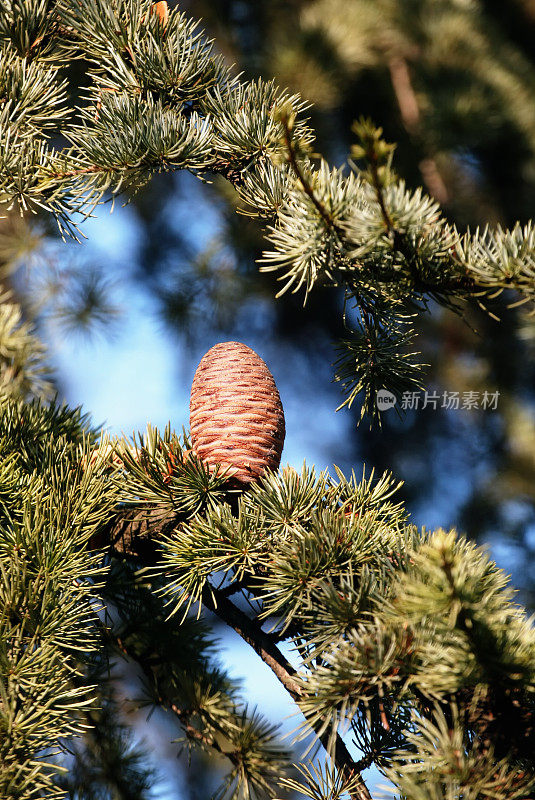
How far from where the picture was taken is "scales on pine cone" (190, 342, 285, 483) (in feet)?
1.74

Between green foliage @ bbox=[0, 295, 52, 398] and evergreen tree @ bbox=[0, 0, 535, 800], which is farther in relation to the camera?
green foliage @ bbox=[0, 295, 52, 398]

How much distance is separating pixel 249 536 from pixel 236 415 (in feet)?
0.34

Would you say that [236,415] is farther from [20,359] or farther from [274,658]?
[20,359]

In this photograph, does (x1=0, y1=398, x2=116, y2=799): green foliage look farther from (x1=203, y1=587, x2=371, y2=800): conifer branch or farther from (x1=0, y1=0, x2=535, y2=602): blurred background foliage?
(x1=0, y1=0, x2=535, y2=602): blurred background foliage

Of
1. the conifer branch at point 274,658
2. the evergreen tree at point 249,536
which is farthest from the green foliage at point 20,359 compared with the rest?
the conifer branch at point 274,658

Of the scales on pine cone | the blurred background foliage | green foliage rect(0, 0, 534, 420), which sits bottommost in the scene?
the scales on pine cone

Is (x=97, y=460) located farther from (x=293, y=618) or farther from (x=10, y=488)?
(x=293, y=618)

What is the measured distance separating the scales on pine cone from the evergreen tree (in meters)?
0.02

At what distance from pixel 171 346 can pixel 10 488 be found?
1.11m

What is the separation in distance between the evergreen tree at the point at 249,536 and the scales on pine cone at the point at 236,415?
0.02 meters

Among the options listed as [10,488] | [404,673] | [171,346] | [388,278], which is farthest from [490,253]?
[171,346]

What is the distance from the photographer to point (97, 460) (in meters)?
0.55

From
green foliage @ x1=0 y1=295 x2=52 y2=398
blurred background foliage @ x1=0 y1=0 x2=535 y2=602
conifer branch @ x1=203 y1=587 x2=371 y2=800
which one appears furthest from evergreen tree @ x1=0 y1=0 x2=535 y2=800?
blurred background foliage @ x1=0 y1=0 x2=535 y2=602

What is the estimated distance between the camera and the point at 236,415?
54 cm
